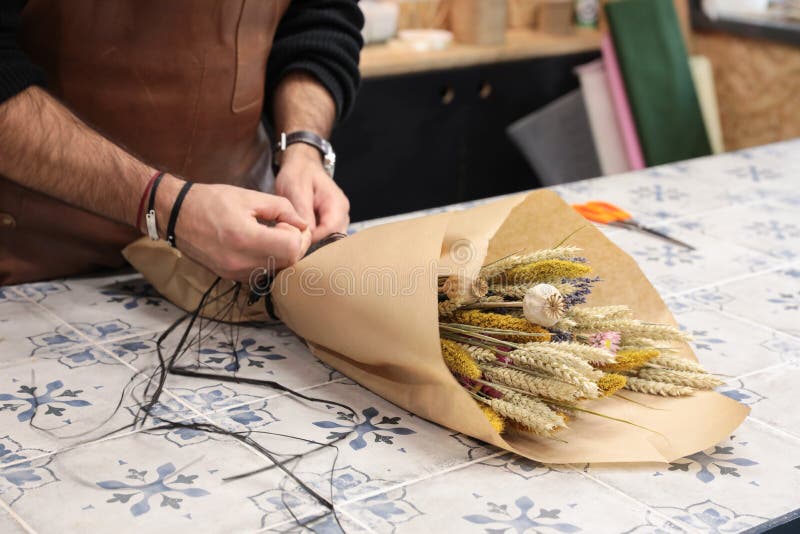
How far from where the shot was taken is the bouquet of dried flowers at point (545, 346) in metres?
1.00

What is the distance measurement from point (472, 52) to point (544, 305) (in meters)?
2.38

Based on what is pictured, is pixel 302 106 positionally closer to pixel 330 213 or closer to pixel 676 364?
pixel 330 213

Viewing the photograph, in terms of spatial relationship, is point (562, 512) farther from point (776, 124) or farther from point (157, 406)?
point (776, 124)

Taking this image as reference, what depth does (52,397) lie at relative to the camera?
43.5 inches

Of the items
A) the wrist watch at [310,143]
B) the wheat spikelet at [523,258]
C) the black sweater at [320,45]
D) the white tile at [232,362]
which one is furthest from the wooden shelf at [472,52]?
the wheat spikelet at [523,258]

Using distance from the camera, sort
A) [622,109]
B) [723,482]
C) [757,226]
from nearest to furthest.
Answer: [723,482] → [757,226] → [622,109]

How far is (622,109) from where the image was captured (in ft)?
11.1

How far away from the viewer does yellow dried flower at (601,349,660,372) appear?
1.09 meters

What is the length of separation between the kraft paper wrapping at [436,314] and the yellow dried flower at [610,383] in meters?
0.05

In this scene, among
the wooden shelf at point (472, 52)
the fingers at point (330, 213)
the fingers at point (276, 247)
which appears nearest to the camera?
the fingers at point (276, 247)

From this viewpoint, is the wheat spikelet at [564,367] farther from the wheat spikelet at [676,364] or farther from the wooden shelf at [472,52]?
the wooden shelf at [472,52]

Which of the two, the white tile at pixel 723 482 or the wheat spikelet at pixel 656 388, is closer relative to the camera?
the white tile at pixel 723 482

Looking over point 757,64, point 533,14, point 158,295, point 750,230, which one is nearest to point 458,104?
point 533,14

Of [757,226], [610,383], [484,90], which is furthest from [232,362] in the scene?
[484,90]
